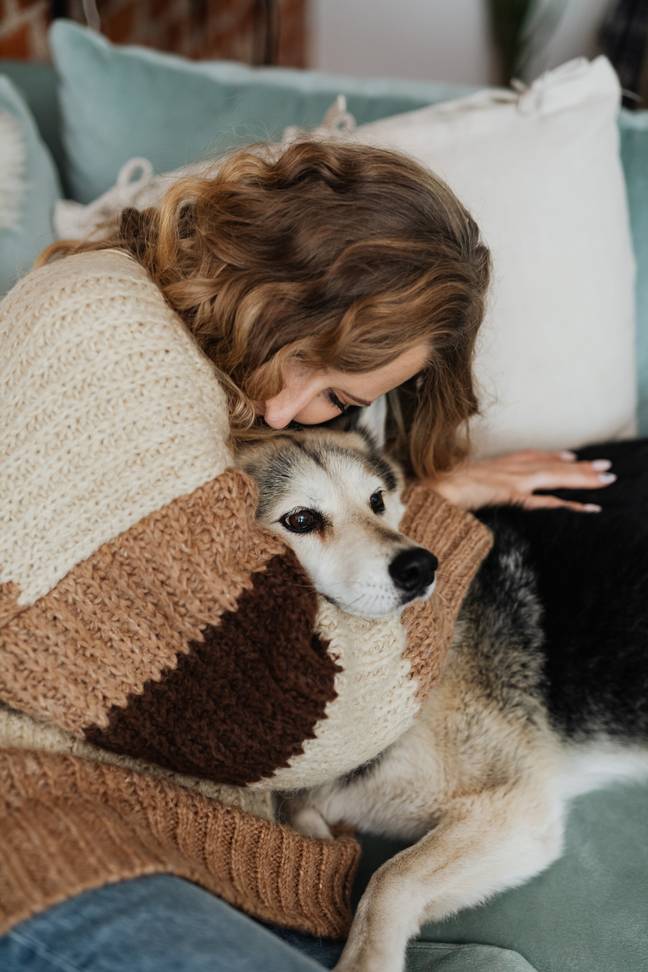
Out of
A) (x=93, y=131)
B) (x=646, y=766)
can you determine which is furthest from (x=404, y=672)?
(x=93, y=131)

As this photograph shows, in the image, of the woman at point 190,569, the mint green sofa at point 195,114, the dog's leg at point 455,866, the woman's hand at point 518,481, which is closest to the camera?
the woman at point 190,569

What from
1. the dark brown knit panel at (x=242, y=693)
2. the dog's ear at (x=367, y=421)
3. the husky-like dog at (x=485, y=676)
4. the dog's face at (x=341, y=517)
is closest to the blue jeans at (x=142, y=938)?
the dark brown knit panel at (x=242, y=693)

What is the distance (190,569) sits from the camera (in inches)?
42.4

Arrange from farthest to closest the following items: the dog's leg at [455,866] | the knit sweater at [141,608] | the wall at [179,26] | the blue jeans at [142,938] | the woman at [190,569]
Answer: the wall at [179,26] → the dog's leg at [455,866] → the knit sweater at [141,608] → the woman at [190,569] → the blue jeans at [142,938]

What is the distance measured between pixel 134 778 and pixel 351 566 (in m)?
0.42

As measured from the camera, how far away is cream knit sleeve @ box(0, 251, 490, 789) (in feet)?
3.49

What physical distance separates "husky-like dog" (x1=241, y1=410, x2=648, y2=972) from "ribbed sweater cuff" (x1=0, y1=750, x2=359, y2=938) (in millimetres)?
74

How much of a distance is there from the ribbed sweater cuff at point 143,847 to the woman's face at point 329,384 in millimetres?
554

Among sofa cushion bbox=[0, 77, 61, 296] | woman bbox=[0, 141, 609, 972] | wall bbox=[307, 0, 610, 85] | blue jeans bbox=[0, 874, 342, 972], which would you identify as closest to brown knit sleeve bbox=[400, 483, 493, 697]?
woman bbox=[0, 141, 609, 972]

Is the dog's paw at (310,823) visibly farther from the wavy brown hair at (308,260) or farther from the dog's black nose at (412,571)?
the wavy brown hair at (308,260)

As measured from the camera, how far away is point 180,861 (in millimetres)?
1014

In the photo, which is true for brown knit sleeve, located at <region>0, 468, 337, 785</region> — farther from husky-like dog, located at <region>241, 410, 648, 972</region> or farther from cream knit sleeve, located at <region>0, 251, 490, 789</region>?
husky-like dog, located at <region>241, 410, 648, 972</region>

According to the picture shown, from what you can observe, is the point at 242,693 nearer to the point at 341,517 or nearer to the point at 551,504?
the point at 341,517

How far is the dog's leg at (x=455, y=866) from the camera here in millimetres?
1189
